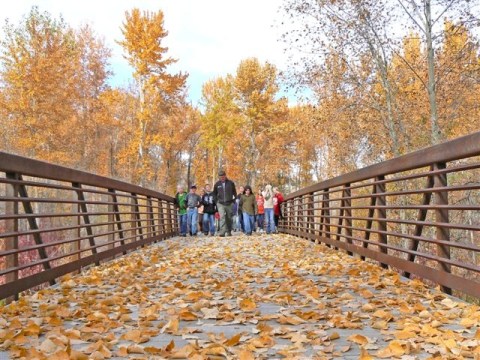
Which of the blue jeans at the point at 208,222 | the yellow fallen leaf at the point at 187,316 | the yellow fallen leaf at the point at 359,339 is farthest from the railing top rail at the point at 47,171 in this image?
the blue jeans at the point at 208,222

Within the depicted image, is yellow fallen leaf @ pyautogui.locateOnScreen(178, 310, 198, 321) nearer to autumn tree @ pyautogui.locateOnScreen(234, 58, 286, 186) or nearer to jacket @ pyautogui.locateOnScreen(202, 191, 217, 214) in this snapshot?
jacket @ pyautogui.locateOnScreen(202, 191, 217, 214)

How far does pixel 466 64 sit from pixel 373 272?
8.82 m

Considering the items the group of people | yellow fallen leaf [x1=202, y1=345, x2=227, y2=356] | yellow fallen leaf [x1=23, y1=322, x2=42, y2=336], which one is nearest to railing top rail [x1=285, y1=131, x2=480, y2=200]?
yellow fallen leaf [x1=202, y1=345, x2=227, y2=356]

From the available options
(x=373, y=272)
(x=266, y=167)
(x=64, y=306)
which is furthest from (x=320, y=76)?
(x=266, y=167)

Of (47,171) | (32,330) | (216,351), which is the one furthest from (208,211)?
(216,351)

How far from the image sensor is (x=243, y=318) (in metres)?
4.00

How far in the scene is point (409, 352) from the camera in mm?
3084

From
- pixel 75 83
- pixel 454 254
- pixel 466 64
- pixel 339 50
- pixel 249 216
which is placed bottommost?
pixel 454 254

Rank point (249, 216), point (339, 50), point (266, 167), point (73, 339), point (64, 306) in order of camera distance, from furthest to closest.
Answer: point (266, 167), point (249, 216), point (339, 50), point (64, 306), point (73, 339)

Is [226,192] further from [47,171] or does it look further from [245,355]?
[245,355]

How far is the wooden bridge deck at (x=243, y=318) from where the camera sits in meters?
3.14

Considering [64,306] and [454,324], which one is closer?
[454,324]

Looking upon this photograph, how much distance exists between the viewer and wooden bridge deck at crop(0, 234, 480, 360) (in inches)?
124

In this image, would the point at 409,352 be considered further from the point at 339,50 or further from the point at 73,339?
the point at 339,50
